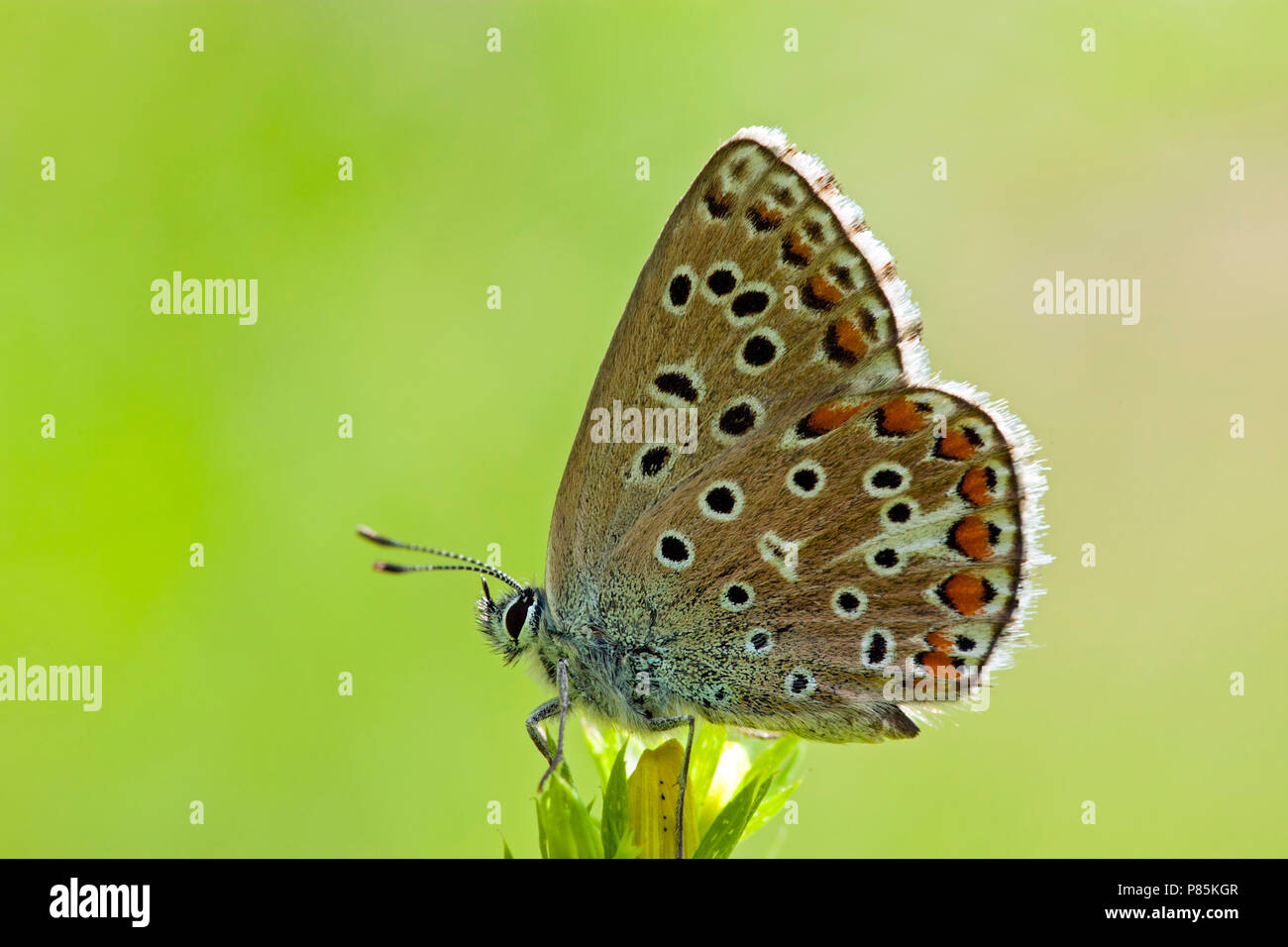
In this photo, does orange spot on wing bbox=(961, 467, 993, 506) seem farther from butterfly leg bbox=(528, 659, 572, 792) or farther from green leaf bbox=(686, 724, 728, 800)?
butterfly leg bbox=(528, 659, 572, 792)

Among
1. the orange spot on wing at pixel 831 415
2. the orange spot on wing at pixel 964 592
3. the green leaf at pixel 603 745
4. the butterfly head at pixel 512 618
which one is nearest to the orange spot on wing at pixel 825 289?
the orange spot on wing at pixel 831 415

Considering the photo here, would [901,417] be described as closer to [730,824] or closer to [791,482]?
[791,482]

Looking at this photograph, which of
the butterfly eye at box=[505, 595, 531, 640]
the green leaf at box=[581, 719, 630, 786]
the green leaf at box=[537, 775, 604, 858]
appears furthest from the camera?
the butterfly eye at box=[505, 595, 531, 640]

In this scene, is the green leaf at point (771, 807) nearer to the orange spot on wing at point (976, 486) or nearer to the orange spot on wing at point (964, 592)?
the orange spot on wing at point (964, 592)

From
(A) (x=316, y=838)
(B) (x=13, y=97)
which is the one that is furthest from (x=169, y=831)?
(B) (x=13, y=97)

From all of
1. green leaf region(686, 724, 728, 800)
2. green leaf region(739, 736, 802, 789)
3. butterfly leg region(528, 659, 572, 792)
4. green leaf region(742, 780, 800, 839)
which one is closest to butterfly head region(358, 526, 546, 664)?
butterfly leg region(528, 659, 572, 792)

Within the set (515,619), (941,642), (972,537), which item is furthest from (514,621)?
(972,537)
